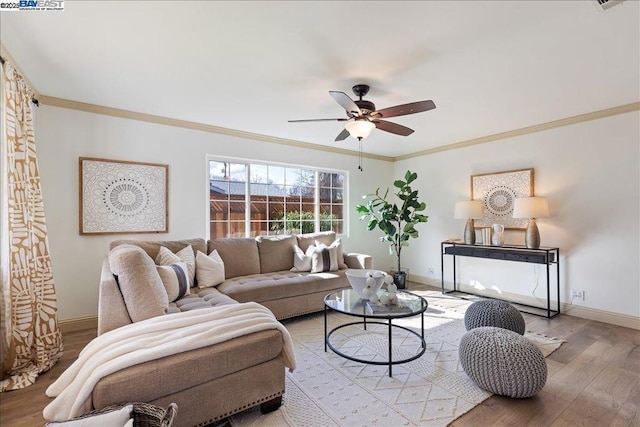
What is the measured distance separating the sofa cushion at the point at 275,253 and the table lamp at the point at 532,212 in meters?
3.02

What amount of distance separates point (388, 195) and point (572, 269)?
10.2 ft

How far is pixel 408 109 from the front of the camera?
2.54m

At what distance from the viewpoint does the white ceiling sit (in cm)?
181

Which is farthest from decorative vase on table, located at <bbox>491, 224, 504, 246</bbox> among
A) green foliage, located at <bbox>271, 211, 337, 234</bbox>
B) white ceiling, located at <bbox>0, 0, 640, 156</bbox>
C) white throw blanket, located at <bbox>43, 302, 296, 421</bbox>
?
white throw blanket, located at <bbox>43, 302, 296, 421</bbox>

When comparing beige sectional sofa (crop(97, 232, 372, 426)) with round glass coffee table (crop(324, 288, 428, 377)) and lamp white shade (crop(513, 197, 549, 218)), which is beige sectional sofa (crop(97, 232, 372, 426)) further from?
lamp white shade (crop(513, 197, 549, 218))

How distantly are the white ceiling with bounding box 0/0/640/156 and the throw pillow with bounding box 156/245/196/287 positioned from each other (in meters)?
1.60

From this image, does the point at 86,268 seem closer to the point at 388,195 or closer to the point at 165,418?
the point at 165,418

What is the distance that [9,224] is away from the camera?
7.26 ft

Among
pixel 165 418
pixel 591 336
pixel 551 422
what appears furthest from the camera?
pixel 591 336

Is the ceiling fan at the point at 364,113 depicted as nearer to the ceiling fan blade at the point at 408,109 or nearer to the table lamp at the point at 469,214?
the ceiling fan blade at the point at 408,109

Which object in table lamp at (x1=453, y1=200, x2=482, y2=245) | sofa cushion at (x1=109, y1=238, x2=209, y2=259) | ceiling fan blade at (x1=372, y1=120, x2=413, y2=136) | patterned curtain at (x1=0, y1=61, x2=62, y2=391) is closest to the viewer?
patterned curtain at (x1=0, y1=61, x2=62, y2=391)

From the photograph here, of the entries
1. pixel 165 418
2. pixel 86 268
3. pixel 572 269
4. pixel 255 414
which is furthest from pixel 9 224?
pixel 572 269

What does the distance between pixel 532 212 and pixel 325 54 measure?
320cm

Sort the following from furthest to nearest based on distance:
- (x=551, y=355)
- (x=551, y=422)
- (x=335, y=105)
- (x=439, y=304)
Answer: (x=439, y=304), (x=335, y=105), (x=551, y=355), (x=551, y=422)
